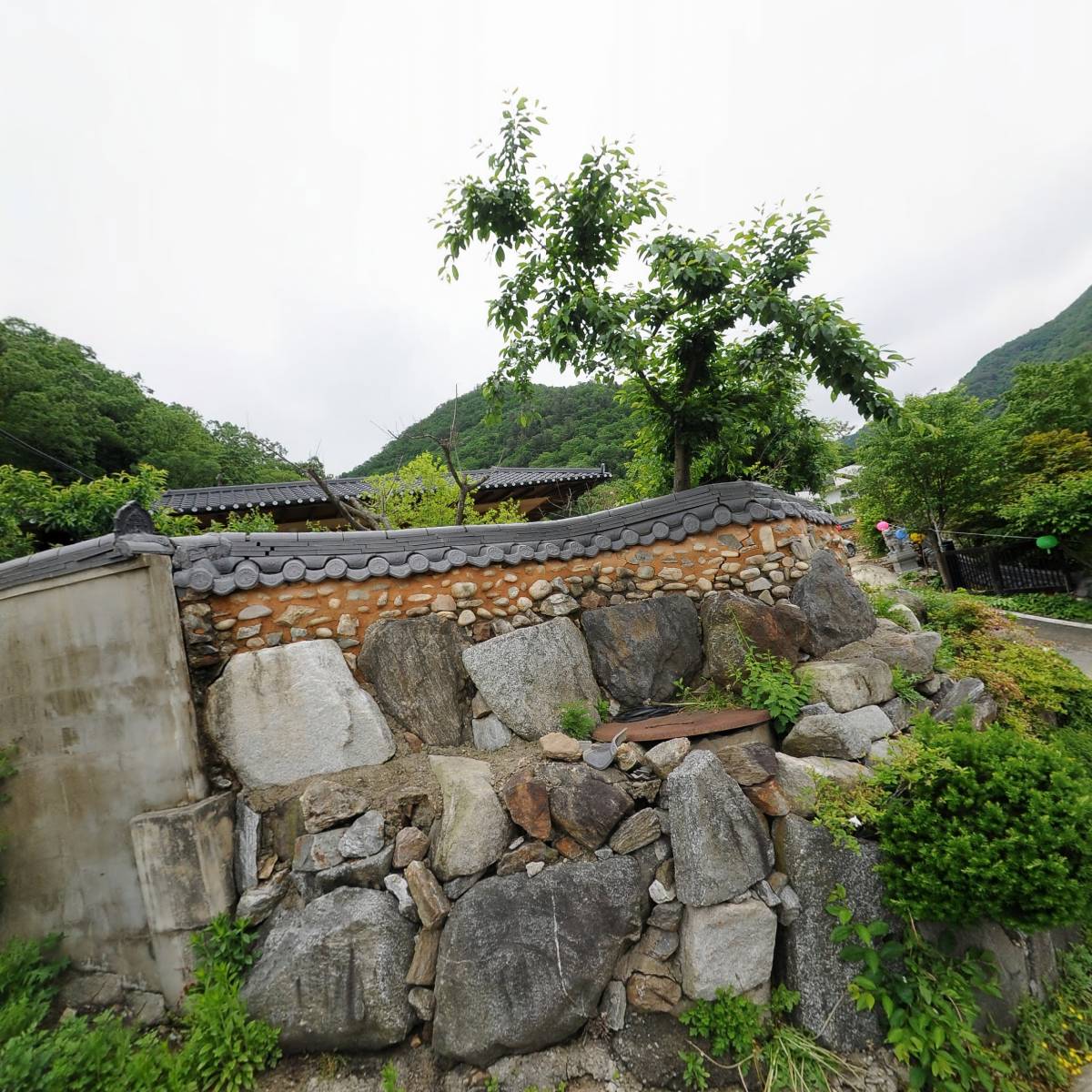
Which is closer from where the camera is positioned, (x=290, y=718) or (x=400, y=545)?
(x=290, y=718)

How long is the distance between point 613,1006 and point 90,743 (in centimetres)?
404

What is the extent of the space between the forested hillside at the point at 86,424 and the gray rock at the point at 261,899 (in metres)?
9.24

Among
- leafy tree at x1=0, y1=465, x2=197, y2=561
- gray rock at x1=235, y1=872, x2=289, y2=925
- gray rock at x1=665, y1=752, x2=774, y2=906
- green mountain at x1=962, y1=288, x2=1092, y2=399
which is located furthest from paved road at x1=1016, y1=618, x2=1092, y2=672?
green mountain at x1=962, y1=288, x2=1092, y2=399

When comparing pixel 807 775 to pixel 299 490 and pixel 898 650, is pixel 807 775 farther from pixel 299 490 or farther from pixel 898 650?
pixel 299 490

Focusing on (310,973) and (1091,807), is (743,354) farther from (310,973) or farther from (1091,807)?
(310,973)

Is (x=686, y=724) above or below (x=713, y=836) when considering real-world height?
above

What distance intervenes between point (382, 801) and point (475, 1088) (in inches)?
65.9

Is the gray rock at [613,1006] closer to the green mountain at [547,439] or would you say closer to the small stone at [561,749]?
the small stone at [561,749]

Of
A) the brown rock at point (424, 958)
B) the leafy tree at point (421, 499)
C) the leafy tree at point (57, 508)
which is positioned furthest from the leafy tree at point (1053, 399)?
the leafy tree at point (57, 508)

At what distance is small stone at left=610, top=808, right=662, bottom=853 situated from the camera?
3217 millimetres

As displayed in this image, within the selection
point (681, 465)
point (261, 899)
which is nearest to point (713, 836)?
point (261, 899)

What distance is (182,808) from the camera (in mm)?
3318

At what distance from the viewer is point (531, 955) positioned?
2965 millimetres

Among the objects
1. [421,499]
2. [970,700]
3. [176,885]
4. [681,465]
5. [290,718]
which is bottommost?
[970,700]
